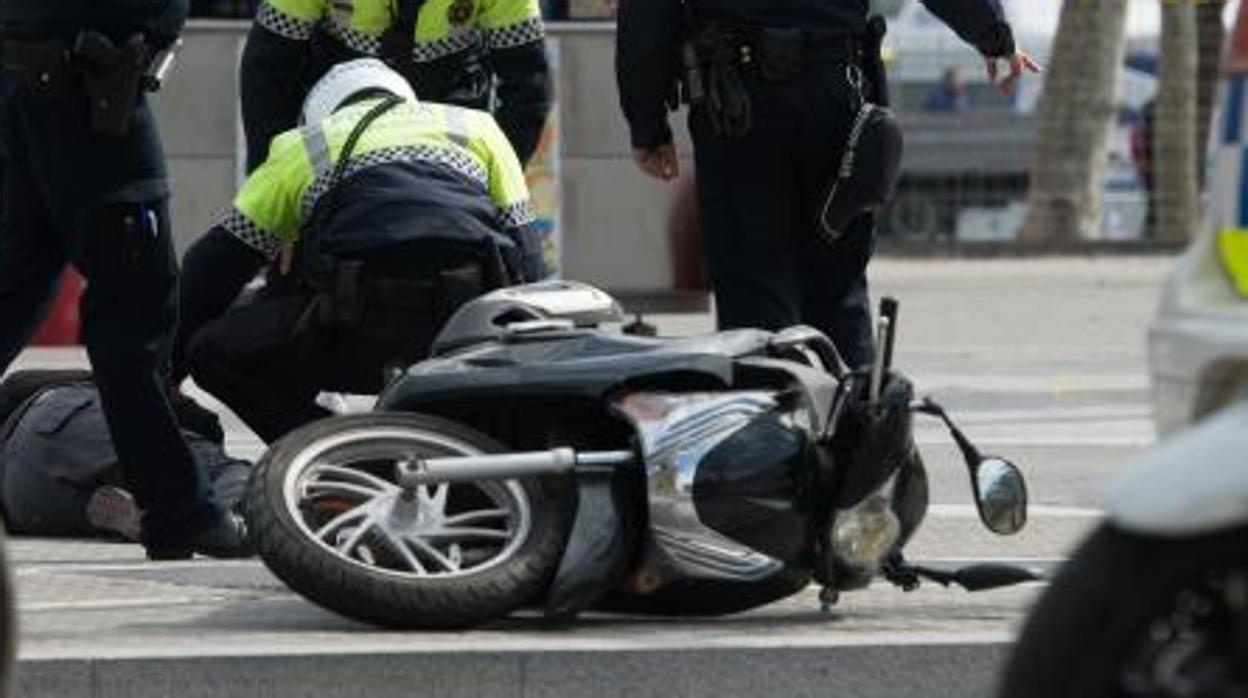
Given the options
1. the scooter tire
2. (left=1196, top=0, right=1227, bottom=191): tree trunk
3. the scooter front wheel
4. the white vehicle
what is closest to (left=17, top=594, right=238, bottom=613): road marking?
the scooter front wheel

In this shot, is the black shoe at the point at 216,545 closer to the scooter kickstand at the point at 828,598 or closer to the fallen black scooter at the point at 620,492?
the fallen black scooter at the point at 620,492

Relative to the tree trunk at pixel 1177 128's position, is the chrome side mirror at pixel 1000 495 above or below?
above

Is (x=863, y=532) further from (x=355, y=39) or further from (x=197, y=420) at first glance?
(x=355, y=39)

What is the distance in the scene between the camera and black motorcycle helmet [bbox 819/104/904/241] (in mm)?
7434

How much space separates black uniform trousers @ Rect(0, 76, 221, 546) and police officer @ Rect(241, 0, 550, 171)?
2.00 m

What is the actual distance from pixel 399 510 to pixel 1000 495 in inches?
41.6

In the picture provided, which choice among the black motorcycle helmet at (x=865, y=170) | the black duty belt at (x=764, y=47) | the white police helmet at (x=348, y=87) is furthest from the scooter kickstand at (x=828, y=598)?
the white police helmet at (x=348, y=87)

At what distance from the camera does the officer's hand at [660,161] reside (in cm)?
765

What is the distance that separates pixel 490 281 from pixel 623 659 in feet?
6.27

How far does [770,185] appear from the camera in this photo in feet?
24.5

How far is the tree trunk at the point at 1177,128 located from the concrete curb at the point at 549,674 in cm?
1716

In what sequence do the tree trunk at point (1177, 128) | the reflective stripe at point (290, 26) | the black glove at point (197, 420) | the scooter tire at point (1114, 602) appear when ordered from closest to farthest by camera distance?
1. the scooter tire at point (1114, 602)
2. the black glove at point (197, 420)
3. the reflective stripe at point (290, 26)
4. the tree trunk at point (1177, 128)

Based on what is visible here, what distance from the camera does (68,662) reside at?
19.6 feet

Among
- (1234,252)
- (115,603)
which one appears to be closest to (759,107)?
(115,603)
